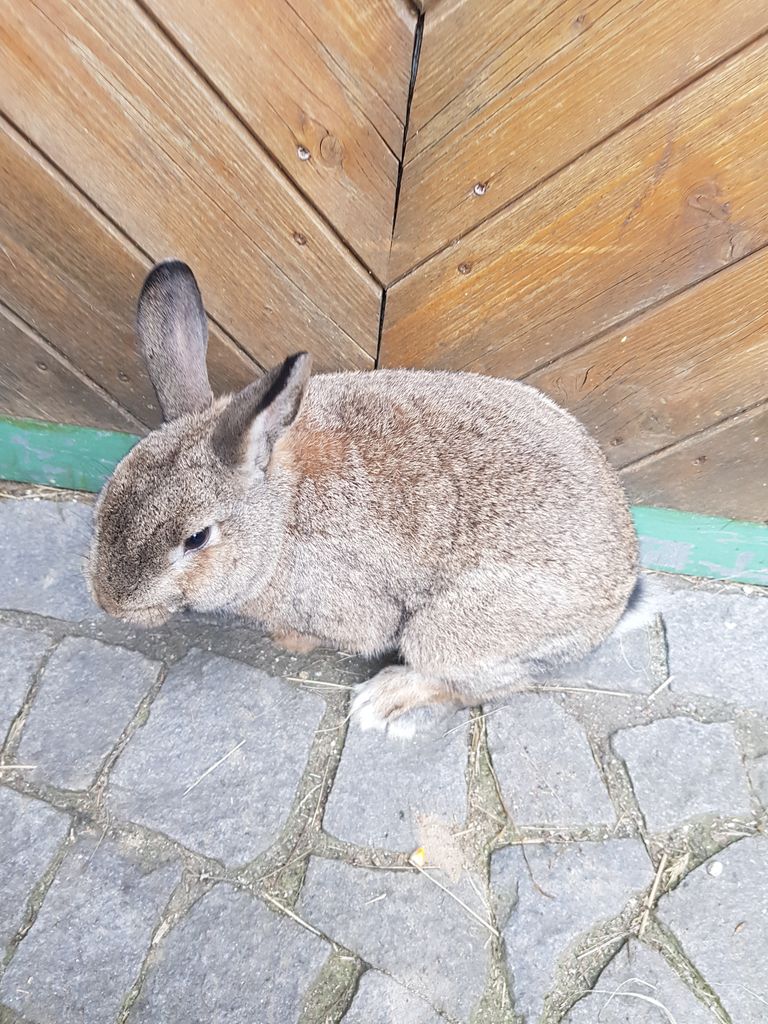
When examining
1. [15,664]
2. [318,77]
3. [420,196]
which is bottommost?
[15,664]

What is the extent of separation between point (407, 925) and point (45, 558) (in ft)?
7.04

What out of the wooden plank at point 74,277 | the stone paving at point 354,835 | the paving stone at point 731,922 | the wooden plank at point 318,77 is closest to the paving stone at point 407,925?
the stone paving at point 354,835

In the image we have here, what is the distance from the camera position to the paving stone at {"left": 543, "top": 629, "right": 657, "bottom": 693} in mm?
2781

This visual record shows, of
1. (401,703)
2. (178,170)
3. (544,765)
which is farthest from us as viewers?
(401,703)

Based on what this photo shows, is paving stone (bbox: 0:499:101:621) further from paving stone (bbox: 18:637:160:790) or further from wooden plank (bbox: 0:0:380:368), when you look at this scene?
wooden plank (bbox: 0:0:380:368)

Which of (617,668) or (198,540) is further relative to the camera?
(617,668)

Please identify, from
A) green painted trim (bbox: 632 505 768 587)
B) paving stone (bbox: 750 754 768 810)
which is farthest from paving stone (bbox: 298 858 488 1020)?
green painted trim (bbox: 632 505 768 587)

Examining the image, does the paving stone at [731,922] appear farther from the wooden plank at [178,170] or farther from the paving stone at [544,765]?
the wooden plank at [178,170]

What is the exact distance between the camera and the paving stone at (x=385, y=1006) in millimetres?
1942

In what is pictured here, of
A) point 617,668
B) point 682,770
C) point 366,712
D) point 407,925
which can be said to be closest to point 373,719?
point 366,712

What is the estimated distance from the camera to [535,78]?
2092mm

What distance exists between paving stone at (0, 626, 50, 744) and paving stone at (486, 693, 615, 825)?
71.5 inches

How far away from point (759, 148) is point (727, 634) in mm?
1922

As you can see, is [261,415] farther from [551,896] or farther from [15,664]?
[551,896]
